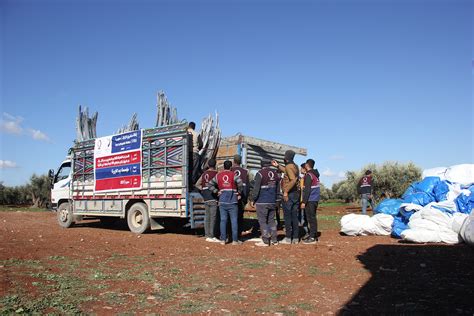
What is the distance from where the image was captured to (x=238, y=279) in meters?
5.82

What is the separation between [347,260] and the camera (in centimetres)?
699

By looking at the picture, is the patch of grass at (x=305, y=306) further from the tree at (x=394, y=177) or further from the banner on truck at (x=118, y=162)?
the tree at (x=394, y=177)

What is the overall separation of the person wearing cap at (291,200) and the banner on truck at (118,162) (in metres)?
4.33

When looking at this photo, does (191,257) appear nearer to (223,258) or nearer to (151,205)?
(223,258)

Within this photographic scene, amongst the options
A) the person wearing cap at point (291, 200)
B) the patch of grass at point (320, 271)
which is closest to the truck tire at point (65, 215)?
the person wearing cap at point (291, 200)

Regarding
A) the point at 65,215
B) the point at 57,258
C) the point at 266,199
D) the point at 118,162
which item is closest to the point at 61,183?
the point at 65,215

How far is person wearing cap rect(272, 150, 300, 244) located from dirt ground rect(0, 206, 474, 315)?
0.51 meters

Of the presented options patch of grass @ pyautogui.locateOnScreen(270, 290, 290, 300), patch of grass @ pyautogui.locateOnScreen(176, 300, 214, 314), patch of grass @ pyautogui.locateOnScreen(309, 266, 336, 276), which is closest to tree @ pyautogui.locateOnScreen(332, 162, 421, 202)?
patch of grass @ pyautogui.locateOnScreen(309, 266, 336, 276)

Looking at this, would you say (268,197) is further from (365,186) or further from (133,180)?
(365,186)

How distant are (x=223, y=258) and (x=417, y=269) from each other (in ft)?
10.5

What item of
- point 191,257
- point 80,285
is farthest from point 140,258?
point 80,285

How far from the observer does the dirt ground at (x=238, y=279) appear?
445cm

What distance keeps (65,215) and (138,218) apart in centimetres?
385

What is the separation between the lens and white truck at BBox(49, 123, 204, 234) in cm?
1053
